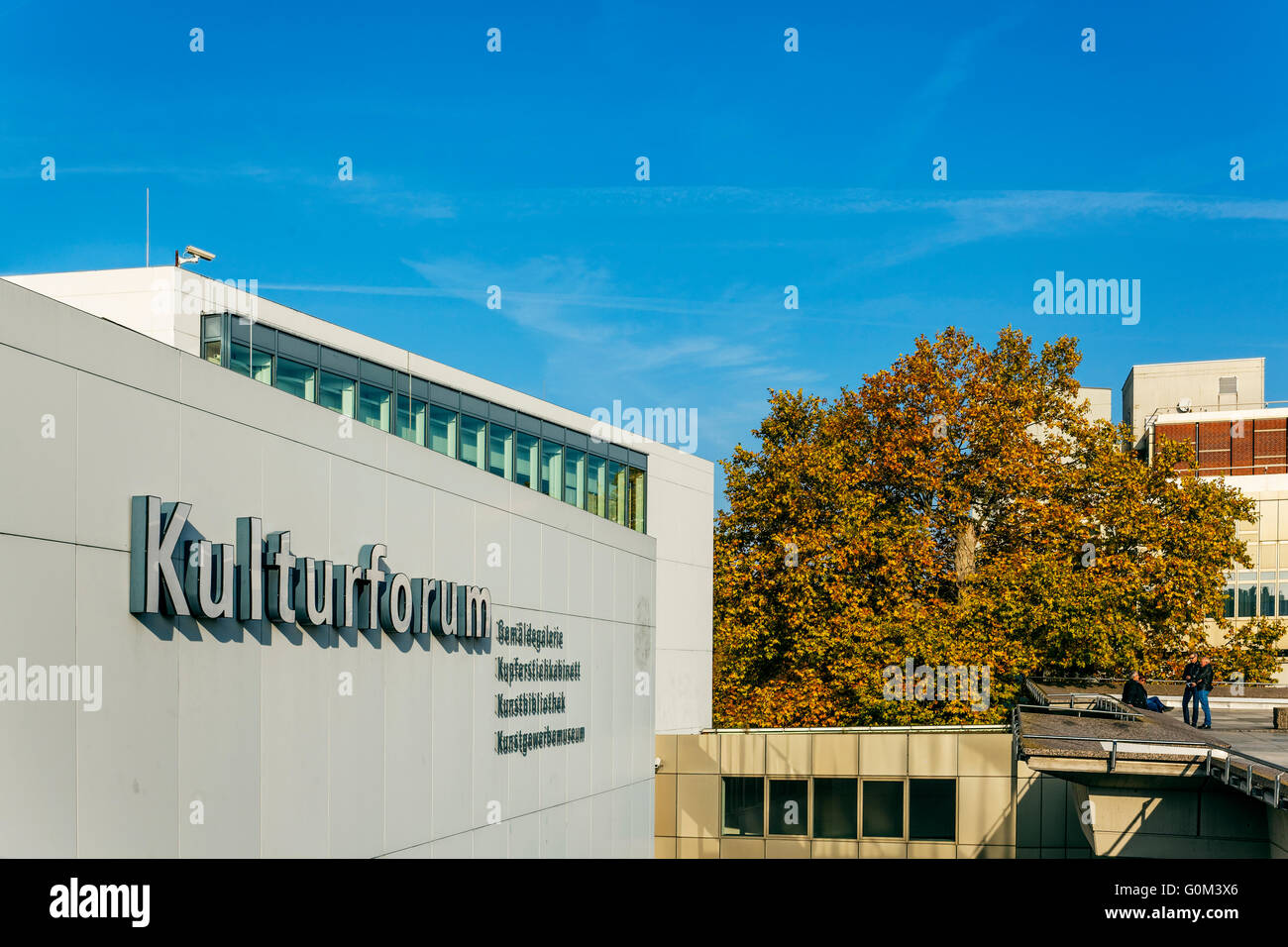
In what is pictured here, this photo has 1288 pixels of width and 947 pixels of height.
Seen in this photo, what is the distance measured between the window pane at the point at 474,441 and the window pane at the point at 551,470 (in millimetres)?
2447

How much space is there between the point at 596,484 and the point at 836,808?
1162 centimetres

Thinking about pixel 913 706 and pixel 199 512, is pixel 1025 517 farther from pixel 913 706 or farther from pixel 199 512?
pixel 199 512

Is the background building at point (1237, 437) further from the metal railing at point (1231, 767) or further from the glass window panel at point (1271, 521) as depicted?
the metal railing at point (1231, 767)

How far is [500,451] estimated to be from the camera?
27.2m

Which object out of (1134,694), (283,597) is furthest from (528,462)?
(1134,694)

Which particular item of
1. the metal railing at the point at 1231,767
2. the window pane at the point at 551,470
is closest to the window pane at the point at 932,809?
the metal railing at the point at 1231,767

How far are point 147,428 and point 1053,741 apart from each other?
16.1 m

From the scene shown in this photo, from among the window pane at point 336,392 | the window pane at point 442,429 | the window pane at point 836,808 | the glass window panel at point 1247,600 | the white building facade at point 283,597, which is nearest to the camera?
the white building facade at point 283,597

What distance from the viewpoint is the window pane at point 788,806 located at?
35062 millimetres

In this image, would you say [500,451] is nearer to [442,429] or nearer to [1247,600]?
[442,429]

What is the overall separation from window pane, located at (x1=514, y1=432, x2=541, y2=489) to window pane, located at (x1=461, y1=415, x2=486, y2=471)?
1336mm

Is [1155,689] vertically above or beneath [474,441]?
beneath
